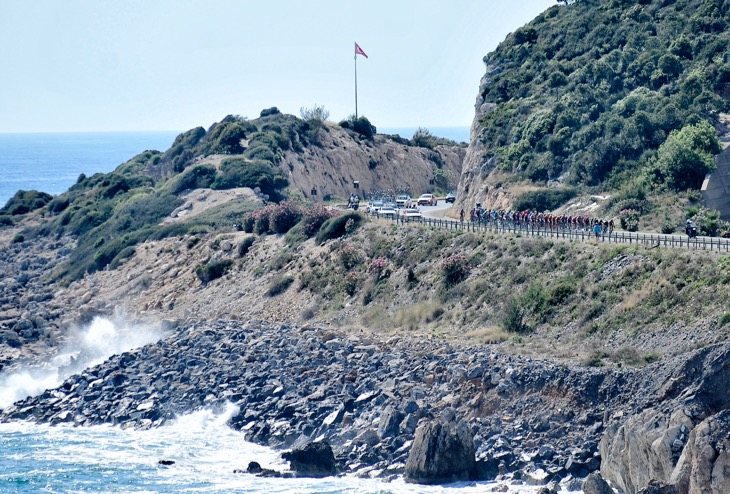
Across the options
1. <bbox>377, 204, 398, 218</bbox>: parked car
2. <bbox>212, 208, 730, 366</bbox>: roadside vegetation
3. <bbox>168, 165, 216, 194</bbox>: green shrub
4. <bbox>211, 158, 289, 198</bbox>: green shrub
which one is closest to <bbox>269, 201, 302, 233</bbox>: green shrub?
<bbox>212, 208, 730, 366</bbox>: roadside vegetation

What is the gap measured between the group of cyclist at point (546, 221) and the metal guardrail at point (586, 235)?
0.41 feet

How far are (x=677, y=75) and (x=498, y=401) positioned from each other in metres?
37.6

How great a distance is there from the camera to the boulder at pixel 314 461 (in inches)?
1694

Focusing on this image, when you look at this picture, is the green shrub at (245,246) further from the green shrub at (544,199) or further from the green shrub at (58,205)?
the green shrub at (58,205)

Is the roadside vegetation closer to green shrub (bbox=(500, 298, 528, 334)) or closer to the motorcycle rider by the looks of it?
green shrub (bbox=(500, 298, 528, 334))

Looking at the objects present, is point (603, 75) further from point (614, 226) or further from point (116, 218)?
point (116, 218)

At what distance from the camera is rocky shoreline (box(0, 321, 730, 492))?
131 ft

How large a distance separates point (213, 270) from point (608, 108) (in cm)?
2391

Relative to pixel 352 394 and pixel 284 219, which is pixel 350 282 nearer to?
pixel 284 219

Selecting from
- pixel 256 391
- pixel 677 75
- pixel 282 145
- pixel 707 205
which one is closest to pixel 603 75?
pixel 677 75

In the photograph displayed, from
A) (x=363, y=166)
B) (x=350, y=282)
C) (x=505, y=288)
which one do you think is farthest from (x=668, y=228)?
(x=363, y=166)

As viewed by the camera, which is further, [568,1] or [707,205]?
[568,1]

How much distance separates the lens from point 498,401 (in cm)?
4472

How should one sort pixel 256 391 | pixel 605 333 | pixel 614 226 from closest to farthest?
1. pixel 605 333
2. pixel 256 391
3. pixel 614 226
